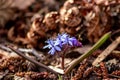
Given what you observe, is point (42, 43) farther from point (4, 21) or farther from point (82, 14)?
point (4, 21)

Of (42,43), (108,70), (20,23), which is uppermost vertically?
(20,23)

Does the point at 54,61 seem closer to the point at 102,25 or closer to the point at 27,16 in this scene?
the point at 102,25

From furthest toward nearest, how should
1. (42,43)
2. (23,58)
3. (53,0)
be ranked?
(53,0) → (42,43) → (23,58)

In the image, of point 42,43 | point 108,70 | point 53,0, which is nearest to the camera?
point 108,70

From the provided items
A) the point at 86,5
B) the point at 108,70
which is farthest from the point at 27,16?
the point at 108,70

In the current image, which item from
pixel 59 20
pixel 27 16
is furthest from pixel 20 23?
pixel 59 20

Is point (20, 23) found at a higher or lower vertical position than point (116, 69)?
higher

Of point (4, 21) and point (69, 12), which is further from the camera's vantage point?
point (4, 21)
